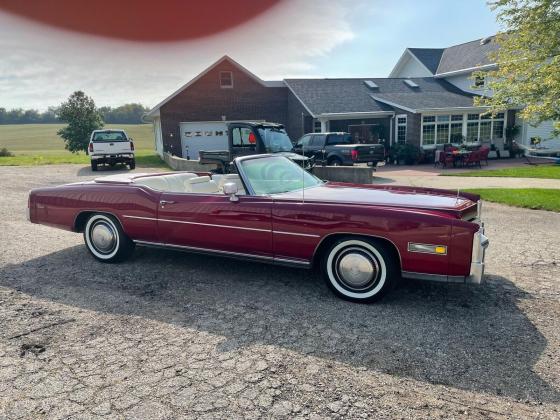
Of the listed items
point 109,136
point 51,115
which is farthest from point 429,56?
point 51,115

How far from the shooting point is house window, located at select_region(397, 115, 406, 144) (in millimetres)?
23516

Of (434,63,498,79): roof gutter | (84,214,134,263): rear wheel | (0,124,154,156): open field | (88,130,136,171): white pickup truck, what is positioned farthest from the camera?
(0,124,154,156): open field

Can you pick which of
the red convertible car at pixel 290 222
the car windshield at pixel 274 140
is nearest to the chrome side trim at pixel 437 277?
the red convertible car at pixel 290 222

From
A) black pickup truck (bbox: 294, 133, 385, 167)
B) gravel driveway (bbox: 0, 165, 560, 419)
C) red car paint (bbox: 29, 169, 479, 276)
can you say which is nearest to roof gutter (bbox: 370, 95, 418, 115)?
black pickup truck (bbox: 294, 133, 385, 167)

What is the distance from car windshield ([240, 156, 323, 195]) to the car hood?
160mm

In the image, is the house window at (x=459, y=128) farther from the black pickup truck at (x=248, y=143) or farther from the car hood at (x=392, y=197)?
the car hood at (x=392, y=197)

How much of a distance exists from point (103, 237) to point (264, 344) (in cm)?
308

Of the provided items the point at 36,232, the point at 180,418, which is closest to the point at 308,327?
the point at 180,418

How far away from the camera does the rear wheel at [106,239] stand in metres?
5.28

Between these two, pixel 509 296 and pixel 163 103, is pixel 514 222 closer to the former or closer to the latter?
pixel 509 296

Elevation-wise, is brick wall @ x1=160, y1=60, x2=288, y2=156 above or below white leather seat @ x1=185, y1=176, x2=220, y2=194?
above

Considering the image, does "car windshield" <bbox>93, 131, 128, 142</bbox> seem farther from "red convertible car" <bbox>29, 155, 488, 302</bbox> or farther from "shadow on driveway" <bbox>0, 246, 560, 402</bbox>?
"shadow on driveway" <bbox>0, 246, 560, 402</bbox>

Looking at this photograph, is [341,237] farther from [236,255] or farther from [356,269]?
[236,255]

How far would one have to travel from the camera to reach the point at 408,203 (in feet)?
13.3
